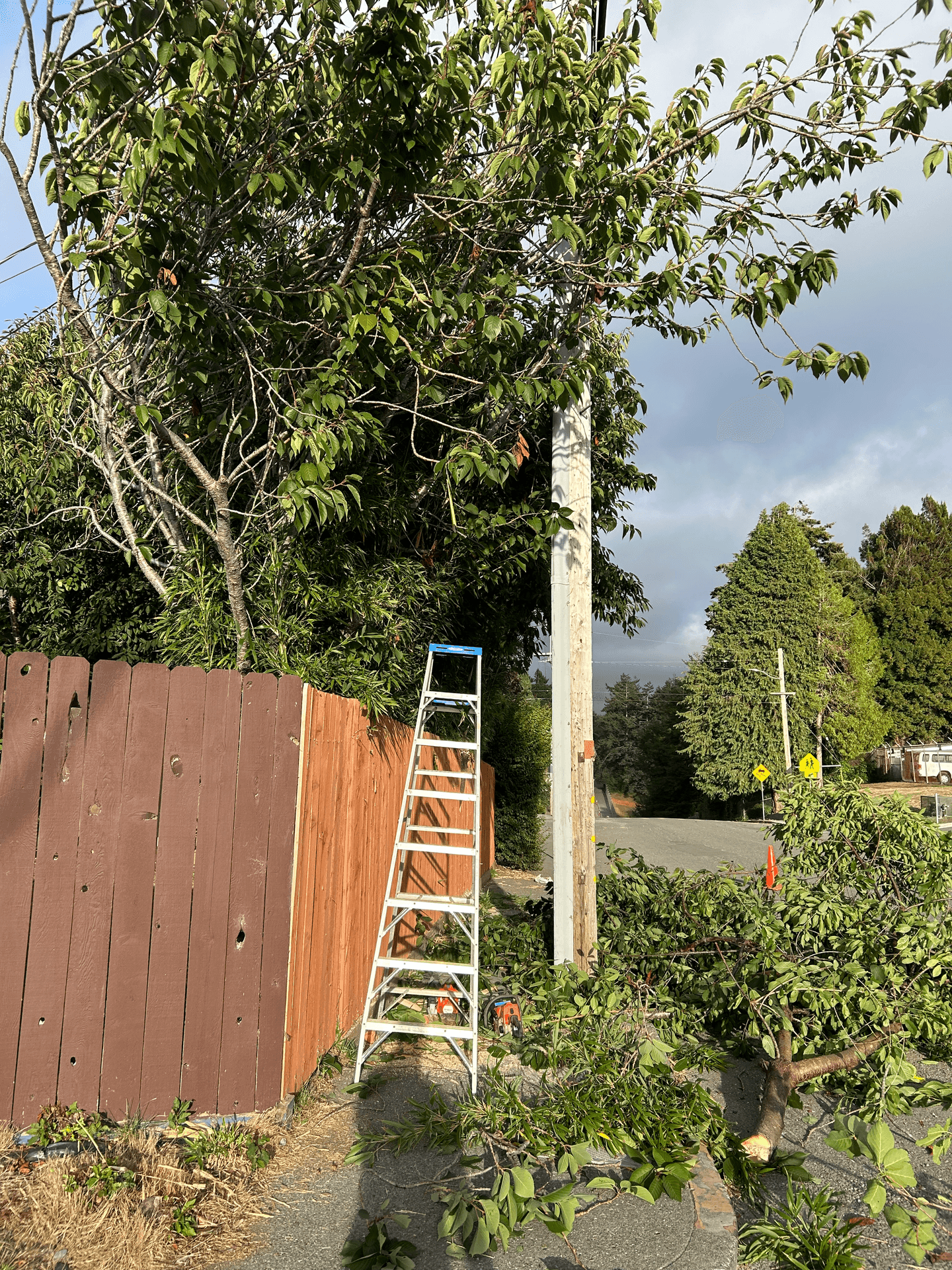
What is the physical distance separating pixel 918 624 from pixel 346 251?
42.9 meters

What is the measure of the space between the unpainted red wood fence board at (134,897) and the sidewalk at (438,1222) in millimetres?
865

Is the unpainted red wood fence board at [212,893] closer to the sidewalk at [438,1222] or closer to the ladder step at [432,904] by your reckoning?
the sidewalk at [438,1222]

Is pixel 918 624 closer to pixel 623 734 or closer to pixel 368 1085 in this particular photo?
pixel 623 734

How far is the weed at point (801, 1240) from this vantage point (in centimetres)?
297

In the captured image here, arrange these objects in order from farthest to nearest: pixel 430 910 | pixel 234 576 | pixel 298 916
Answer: pixel 430 910 → pixel 234 576 → pixel 298 916

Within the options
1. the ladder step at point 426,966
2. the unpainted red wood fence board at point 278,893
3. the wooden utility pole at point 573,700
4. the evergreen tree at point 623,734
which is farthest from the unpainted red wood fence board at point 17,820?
the evergreen tree at point 623,734

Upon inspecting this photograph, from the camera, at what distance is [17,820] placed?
366 cm

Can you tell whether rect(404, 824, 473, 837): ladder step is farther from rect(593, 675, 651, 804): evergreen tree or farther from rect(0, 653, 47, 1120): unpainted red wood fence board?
rect(593, 675, 651, 804): evergreen tree

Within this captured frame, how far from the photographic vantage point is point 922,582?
42.2 meters

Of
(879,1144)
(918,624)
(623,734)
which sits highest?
(918,624)

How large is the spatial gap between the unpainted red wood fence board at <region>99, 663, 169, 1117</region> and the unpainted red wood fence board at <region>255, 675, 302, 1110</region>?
507 millimetres

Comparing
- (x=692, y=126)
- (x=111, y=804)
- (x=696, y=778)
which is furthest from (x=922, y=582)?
(x=111, y=804)

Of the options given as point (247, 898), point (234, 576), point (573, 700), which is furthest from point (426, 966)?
point (234, 576)

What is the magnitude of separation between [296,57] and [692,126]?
236cm
